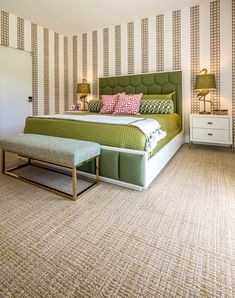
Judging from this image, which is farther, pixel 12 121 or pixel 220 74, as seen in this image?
pixel 12 121

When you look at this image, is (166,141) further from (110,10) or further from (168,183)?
(110,10)

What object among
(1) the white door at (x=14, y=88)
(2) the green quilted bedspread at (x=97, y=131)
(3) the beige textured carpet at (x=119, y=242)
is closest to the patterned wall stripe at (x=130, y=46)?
(2) the green quilted bedspread at (x=97, y=131)

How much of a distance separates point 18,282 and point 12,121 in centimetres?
381

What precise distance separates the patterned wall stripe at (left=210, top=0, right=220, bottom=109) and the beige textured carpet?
216cm

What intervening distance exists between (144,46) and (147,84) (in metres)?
0.80

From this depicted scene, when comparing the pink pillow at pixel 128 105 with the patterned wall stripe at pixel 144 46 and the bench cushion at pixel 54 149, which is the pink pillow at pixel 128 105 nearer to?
the patterned wall stripe at pixel 144 46

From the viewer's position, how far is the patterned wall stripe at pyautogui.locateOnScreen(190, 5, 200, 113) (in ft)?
12.5

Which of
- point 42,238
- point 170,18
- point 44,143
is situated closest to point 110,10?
point 170,18

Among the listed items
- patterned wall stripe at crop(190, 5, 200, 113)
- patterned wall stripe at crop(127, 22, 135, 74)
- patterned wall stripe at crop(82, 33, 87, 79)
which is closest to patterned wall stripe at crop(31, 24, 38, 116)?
patterned wall stripe at crop(82, 33, 87, 79)

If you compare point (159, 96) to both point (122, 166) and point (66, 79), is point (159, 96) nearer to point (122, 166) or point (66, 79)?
point (122, 166)

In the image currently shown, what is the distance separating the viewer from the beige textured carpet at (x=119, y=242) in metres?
1.05

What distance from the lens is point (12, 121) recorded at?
427 cm

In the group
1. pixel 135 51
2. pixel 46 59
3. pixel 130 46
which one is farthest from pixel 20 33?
pixel 135 51

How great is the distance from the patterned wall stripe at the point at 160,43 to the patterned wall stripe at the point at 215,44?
887mm
